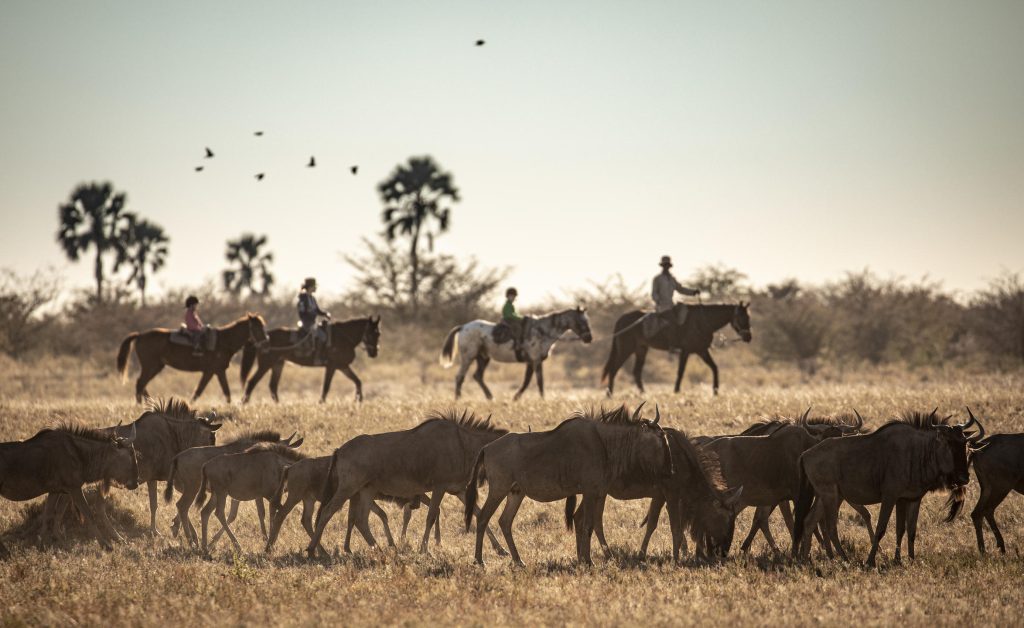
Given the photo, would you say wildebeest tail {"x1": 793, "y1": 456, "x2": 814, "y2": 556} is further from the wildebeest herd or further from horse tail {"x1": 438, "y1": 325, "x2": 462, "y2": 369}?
horse tail {"x1": 438, "y1": 325, "x2": 462, "y2": 369}

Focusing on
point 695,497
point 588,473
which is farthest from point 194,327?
point 695,497

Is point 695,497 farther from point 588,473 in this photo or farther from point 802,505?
point 588,473

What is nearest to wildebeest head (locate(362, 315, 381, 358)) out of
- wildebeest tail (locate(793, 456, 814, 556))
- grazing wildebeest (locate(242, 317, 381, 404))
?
grazing wildebeest (locate(242, 317, 381, 404))

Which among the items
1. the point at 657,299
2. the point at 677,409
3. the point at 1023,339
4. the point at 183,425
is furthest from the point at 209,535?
the point at 1023,339

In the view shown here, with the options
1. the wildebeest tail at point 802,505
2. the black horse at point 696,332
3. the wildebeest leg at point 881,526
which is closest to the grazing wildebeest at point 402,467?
the wildebeest tail at point 802,505

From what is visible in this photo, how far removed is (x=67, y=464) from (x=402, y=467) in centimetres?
398

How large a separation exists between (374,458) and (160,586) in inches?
117

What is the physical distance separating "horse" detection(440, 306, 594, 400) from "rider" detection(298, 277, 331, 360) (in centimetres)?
307

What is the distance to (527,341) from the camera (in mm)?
25250

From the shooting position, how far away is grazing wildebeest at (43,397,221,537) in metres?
14.2

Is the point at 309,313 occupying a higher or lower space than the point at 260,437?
higher

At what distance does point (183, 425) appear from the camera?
48.9 ft

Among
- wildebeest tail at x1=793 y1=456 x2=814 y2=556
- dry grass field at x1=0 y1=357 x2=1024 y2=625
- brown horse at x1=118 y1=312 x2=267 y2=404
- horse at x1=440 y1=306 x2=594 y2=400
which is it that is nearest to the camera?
dry grass field at x1=0 y1=357 x2=1024 y2=625

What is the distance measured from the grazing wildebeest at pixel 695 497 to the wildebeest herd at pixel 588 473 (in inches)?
0.6
